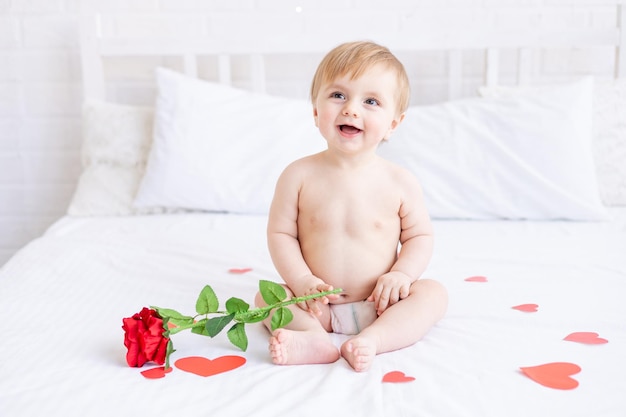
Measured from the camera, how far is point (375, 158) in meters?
1.10

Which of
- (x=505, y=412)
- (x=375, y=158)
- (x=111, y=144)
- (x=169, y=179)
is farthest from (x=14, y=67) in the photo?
(x=505, y=412)

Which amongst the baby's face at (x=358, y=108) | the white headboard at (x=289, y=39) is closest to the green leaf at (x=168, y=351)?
the baby's face at (x=358, y=108)

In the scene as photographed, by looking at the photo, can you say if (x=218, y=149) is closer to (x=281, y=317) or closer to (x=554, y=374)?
(x=281, y=317)

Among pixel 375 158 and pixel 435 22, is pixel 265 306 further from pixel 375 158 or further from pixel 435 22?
pixel 435 22

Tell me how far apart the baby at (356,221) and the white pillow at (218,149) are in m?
0.70

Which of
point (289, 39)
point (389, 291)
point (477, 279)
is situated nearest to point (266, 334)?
point (389, 291)

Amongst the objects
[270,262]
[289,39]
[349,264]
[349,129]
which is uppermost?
[289,39]

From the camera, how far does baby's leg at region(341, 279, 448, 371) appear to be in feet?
2.91

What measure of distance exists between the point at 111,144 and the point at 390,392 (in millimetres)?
1347

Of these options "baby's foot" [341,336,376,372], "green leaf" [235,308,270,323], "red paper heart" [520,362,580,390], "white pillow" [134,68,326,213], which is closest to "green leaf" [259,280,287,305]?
"green leaf" [235,308,270,323]

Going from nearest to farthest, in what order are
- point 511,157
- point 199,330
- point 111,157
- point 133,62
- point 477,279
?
point 199,330, point 477,279, point 511,157, point 111,157, point 133,62

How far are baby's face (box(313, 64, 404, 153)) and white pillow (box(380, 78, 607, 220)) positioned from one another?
764 mm

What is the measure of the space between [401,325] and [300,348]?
0.51ft

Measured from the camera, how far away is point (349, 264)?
1.06 metres
